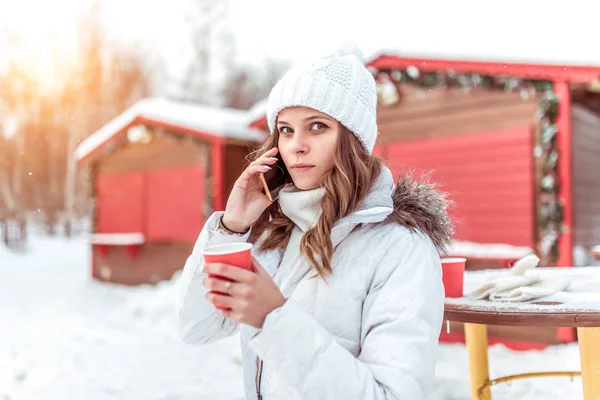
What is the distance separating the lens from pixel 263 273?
4.00 feet

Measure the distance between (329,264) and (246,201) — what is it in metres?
0.39

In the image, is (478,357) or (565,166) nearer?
(478,357)

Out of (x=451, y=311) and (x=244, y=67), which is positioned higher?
(x=244, y=67)

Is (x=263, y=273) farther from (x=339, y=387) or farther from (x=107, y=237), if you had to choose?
(x=107, y=237)

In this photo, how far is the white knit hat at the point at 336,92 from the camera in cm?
154

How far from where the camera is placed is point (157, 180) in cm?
1134

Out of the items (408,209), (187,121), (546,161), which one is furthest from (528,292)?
(187,121)

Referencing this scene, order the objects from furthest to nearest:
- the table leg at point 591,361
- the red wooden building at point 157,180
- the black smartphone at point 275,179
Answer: the red wooden building at point 157,180 < the table leg at point 591,361 < the black smartphone at point 275,179

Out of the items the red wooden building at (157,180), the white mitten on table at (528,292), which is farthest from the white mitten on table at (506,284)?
the red wooden building at (157,180)

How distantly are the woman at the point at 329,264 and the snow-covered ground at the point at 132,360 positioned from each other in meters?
2.79

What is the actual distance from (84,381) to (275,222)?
3759 mm

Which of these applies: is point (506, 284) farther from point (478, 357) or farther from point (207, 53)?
point (207, 53)

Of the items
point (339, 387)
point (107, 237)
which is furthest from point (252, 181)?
point (107, 237)

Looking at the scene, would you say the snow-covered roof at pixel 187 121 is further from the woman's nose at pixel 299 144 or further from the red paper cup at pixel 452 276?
the woman's nose at pixel 299 144
